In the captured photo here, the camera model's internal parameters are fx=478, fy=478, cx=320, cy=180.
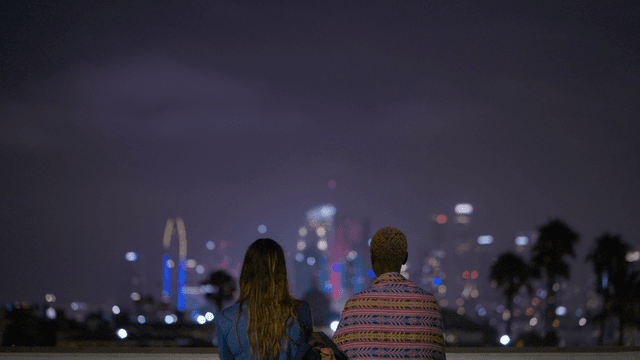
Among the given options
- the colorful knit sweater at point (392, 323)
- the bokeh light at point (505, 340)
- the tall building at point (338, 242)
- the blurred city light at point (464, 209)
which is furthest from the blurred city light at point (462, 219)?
the colorful knit sweater at point (392, 323)

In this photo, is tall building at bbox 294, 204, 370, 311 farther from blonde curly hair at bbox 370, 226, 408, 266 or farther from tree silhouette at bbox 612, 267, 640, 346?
blonde curly hair at bbox 370, 226, 408, 266

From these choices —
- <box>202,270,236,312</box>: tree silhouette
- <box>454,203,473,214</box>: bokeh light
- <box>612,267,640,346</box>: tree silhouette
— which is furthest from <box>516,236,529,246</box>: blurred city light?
<box>454,203,473,214</box>: bokeh light

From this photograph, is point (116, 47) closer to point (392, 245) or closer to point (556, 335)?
point (392, 245)

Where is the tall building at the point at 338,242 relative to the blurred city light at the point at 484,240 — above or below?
below

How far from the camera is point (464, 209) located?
114m

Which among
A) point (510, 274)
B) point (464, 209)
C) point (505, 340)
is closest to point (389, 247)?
point (505, 340)

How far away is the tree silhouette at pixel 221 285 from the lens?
94.8ft

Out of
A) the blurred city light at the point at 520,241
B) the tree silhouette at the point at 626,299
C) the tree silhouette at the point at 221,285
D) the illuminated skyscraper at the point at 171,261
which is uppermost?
the illuminated skyscraper at the point at 171,261

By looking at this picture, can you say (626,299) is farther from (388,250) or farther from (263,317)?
(263,317)

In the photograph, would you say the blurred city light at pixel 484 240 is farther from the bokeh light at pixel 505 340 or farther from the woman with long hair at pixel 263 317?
the woman with long hair at pixel 263 317

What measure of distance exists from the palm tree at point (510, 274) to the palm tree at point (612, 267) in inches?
162

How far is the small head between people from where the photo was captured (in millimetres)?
2326

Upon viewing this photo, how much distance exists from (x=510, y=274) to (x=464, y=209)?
87661mm

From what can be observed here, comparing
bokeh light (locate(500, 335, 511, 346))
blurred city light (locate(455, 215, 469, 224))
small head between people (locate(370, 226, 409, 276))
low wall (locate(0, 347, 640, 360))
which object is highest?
blurred city light (locate(455, 215, 469, 224))
